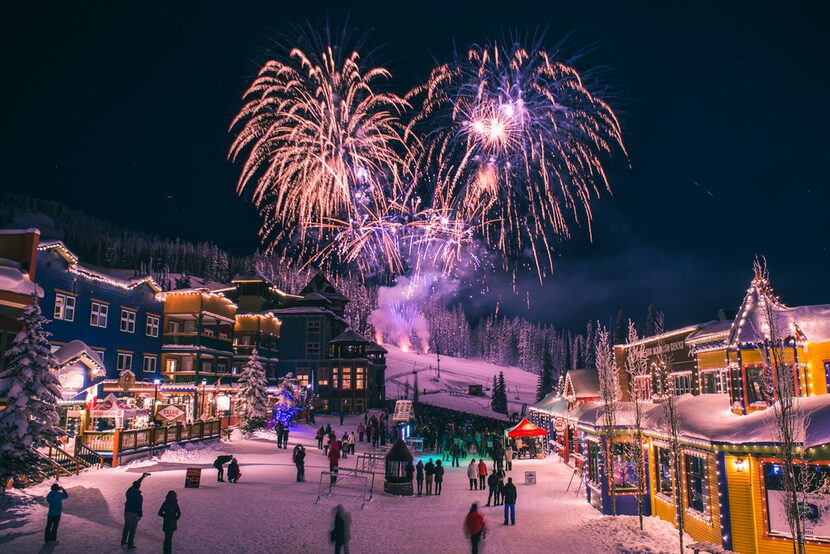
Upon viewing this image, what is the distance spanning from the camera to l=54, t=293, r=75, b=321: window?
32219 millimetres

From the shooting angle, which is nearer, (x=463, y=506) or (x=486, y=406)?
(x=463, y=506)

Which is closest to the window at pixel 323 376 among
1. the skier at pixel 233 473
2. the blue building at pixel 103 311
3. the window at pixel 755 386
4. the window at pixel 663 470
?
the blue building at pixel 103 311

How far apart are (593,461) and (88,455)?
2082cm

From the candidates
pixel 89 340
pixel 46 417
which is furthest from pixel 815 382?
pixel 89 340

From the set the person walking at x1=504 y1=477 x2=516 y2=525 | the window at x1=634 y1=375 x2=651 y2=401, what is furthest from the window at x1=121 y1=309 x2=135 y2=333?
the window at x1=634 y1=375 x2=651 y2=401

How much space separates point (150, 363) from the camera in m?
42.7

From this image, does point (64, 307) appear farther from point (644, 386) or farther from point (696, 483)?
point (696, 483)

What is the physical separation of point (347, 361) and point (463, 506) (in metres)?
43.4

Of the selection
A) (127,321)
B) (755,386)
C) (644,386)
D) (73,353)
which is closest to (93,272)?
(127,321)

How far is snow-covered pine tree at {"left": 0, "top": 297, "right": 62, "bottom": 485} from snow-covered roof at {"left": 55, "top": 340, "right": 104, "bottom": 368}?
10.6 m

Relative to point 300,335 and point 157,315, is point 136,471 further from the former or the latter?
point 300,335

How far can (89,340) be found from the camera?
3488cm

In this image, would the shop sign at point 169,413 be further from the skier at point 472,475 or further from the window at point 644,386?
the window at point 644,386

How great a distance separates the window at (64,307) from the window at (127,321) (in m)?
5.32
